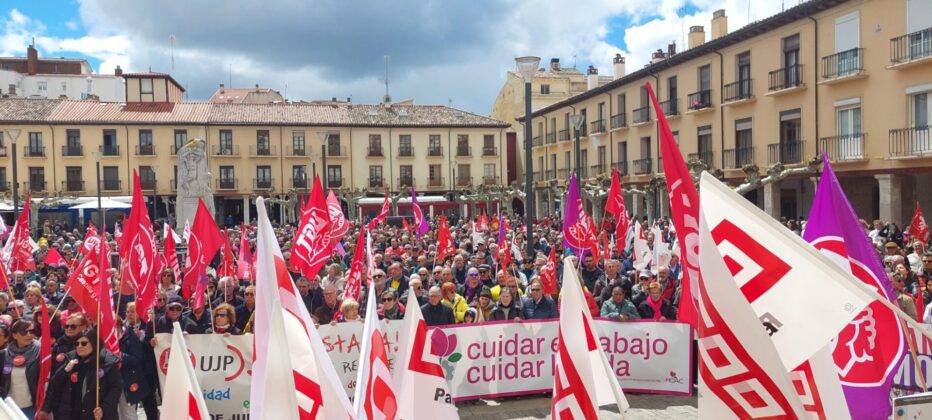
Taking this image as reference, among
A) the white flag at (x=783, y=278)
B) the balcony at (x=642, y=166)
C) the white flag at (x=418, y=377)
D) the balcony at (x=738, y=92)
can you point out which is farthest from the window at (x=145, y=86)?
the white flag at (x=783, y=278)

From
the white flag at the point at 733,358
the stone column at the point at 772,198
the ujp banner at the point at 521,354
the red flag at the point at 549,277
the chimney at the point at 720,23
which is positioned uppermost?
the chimney at the point at 720,23

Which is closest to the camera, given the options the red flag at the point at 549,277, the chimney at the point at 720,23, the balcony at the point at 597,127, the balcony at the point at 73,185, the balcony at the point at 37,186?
the red flag at the point at 549,277

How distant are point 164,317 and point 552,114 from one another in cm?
3936

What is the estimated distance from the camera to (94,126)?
46.8 metres

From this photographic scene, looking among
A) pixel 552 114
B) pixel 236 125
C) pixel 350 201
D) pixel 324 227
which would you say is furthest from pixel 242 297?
pixel 236 125

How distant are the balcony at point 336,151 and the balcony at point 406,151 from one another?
12.1 ft

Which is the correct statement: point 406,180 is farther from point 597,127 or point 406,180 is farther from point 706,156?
point 706,156

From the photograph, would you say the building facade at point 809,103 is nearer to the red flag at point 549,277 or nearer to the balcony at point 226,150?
the red flag at point 549,277

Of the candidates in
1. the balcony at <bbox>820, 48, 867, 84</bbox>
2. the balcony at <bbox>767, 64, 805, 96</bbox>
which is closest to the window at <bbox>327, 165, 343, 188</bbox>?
the balcony at <bbox>767, 64, 805, 96</bbox>

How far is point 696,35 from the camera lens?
3531 centimetres

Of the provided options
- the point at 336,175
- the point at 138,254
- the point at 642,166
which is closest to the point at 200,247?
the point at 138,254

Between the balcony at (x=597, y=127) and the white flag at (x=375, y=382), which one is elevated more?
the balcony at (x=597, y=127)

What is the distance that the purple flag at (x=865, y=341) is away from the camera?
4383 millimetres

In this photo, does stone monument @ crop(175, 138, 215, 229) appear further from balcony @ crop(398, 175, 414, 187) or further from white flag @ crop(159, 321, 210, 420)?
balcony @ crop(398, 175, 414, 187)
